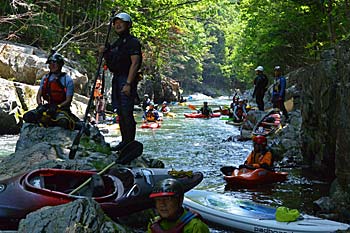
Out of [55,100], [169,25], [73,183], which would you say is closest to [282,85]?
[55,100]

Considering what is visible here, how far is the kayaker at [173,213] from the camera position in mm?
2857

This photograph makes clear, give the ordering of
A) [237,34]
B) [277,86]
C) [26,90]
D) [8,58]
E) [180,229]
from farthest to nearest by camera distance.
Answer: [237,34] < [8,58] < [26,90] < [277,86] < [180,229]

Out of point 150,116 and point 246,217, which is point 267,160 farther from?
point 150,116

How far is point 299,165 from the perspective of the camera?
982cm

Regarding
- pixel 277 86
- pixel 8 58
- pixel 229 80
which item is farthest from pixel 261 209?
pixel 229 80

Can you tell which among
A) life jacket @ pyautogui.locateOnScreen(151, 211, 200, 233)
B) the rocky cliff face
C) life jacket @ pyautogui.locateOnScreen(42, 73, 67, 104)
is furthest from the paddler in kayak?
life jacket @ pyautogui.locateOnScreen(151, 211, 200, 233)

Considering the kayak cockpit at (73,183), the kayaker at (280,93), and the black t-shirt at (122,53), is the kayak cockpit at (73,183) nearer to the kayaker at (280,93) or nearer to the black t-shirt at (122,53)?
the black t-shirt at (122,53)

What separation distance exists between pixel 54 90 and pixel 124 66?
1.96 metres

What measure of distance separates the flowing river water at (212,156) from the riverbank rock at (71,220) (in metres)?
2.65

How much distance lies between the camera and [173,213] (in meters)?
2.91

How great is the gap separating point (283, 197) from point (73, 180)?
12.5 ft

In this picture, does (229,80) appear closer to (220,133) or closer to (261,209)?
(220,133)

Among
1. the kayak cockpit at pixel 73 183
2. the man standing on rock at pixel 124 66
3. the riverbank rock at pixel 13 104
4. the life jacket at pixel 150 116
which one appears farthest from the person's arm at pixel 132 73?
the life jacket at pixel 150 116

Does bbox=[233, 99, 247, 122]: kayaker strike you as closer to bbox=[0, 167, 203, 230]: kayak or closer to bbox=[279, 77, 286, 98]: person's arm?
bbox=[279, 77, 286, 98]: person's arm
